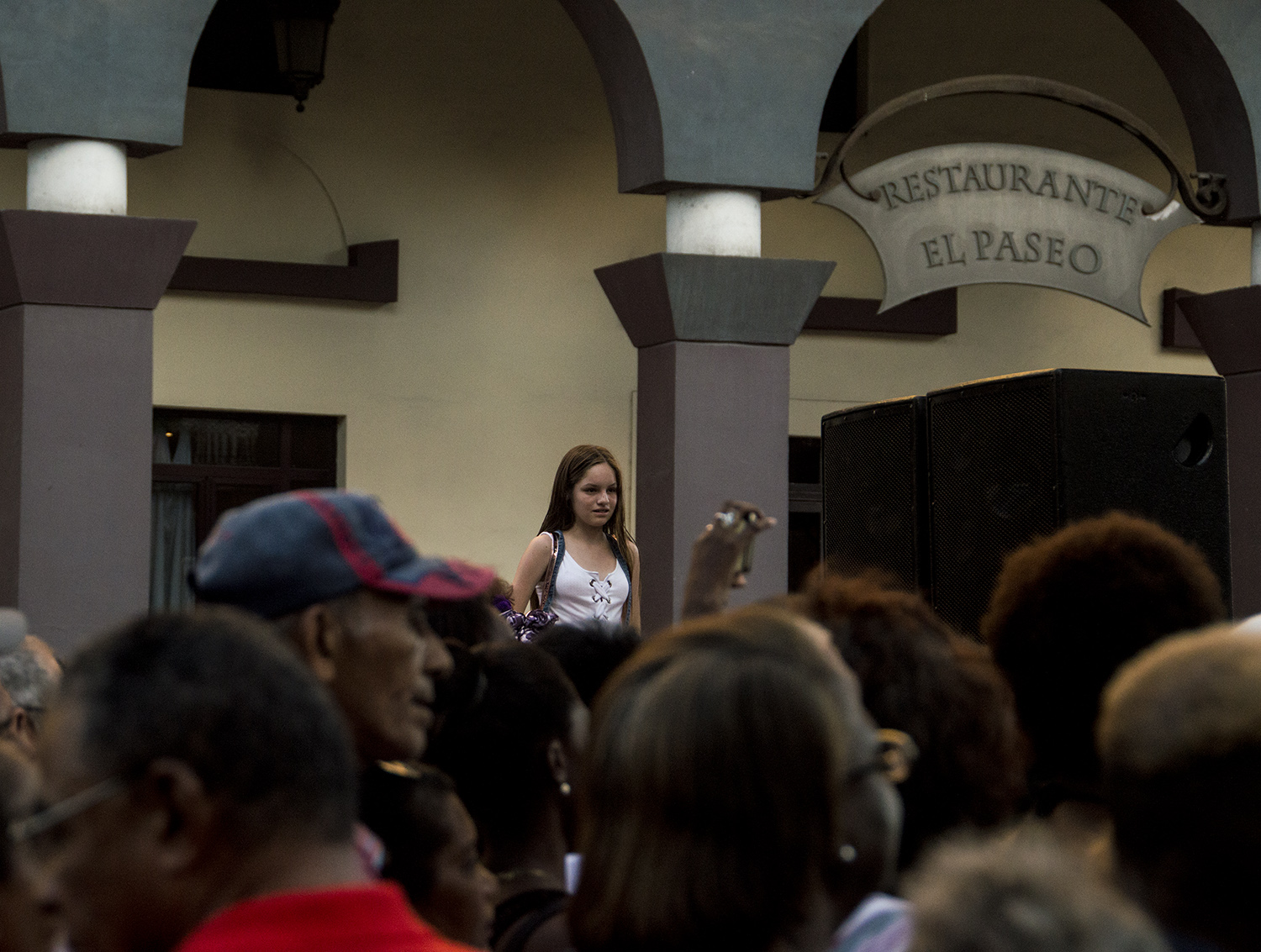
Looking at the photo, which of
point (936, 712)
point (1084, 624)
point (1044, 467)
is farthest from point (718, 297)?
point (936, 712)

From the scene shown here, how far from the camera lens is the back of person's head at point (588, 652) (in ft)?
11.4

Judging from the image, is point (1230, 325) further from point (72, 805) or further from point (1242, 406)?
point (72, 805)

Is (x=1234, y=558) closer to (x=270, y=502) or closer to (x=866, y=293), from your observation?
(x=866, y=293)

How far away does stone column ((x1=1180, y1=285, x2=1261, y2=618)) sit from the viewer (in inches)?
286

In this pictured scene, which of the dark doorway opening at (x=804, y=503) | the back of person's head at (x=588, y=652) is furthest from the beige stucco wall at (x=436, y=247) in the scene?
the back of person's head at (x=588, y=652)

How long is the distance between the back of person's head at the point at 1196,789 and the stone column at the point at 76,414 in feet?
15.4

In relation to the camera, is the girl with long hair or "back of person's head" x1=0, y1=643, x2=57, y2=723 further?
the girl with long hair

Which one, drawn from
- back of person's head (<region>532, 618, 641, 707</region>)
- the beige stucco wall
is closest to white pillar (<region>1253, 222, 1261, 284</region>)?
the beige stucco wall

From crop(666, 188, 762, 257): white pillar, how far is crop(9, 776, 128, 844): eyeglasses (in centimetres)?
517

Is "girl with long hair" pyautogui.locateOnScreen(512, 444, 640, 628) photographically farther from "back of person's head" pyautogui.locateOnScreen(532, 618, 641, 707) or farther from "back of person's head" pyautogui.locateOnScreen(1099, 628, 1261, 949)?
"back of person's head" pyautogui.locateOnScreen(1099, 628, 1261, 949)

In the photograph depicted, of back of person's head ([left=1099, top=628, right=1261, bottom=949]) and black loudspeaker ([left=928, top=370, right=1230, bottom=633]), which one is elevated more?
black loudspeaker ([left=928, top=370, right=1230, bottom=633])

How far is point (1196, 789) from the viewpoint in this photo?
149 cm

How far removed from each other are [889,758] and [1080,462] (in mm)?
3248

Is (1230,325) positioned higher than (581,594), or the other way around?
(1230,325)
